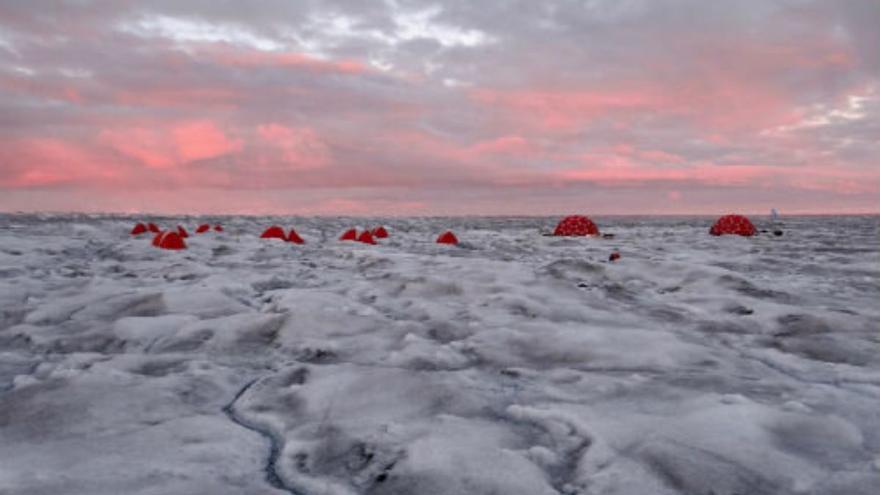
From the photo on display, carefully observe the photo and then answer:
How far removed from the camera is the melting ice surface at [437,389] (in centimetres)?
184

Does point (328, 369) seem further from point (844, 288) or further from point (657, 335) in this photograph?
point (844, 288)

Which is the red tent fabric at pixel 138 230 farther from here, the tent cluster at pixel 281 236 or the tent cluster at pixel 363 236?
the tent cluster at pixel 363 236

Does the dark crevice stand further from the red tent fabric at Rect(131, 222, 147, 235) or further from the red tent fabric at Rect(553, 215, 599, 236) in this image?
the red tent fabric at Rect(553, 215, 599, 236)

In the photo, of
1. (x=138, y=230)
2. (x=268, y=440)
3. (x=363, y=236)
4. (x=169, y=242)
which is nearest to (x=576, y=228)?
(x=363, y=236)

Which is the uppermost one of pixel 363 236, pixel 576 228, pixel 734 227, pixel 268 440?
pixel 734 227

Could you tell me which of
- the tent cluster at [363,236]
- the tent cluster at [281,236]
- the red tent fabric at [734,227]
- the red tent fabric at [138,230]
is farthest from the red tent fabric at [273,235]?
the red tent fabric at [734,227]

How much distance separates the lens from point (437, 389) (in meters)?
2.58

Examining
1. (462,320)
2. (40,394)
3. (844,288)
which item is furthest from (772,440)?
(844,288)

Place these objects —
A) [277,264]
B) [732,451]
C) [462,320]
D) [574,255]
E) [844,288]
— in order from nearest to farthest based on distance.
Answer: [732,451], [462,320], [844,288], [277,264], [574,255]

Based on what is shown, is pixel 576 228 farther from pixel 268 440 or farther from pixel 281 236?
pixel 268 440

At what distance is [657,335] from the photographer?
3.56 meters

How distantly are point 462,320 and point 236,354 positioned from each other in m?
1.51

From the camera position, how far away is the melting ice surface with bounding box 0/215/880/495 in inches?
72.3

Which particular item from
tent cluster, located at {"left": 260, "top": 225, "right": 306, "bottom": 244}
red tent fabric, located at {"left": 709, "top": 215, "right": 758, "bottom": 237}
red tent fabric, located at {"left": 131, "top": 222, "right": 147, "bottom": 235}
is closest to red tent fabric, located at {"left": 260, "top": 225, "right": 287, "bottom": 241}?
tent cluster, located at {"left": 260, "top": 225, "right": 306, "bottom": 244}
